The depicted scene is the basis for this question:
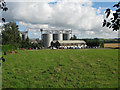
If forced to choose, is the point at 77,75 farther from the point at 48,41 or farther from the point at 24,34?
the point at 24,34

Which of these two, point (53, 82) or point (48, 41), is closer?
point (53, 82)

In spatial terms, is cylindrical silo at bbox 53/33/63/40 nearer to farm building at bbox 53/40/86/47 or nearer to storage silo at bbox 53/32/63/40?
storage silo at bbox 53/32/63/40

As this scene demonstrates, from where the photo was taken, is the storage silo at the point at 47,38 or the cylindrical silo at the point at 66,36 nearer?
the storage silo at the point at 47,38

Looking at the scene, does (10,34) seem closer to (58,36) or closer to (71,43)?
(71,43)

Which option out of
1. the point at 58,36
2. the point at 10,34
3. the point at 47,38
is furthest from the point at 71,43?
the point at 10,34

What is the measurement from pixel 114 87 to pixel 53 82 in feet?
15.9

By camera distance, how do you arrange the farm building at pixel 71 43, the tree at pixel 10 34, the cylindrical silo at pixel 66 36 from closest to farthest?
the tree at pixel 10 34
the farm building at pixel 71 43
the cylindrical silo at pixel 66 36

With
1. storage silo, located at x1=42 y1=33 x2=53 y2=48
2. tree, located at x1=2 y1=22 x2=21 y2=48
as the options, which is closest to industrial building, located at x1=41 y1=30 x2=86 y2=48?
storage silo, located at x1=42 y1=33 x2=53 y2=48

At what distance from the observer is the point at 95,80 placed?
11797mm

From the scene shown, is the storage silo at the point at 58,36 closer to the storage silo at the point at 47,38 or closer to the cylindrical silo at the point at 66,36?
the storage silo at the point at 47,38

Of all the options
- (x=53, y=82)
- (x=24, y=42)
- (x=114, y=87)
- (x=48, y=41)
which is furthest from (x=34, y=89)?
(x=48, y=41)

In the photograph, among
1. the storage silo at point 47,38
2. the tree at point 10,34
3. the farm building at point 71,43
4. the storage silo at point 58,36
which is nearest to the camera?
the tree at point 10,34

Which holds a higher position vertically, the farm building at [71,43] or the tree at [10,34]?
the tree at [10,34]

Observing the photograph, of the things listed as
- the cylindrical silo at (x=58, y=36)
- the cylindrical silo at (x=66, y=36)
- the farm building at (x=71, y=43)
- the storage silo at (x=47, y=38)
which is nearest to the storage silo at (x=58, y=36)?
the cylindrical silo at (x=58, y=36)
